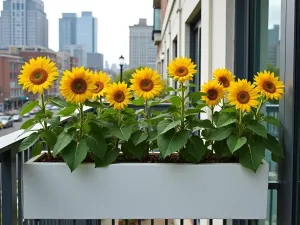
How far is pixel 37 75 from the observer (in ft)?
4.34

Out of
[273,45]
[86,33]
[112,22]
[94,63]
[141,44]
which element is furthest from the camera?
[112,22]

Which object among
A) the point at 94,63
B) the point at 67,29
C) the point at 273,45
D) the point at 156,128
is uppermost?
the point at 67,29

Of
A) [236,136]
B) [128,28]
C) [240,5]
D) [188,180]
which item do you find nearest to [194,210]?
[188,180]

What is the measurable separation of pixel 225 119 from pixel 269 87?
0.65 feet

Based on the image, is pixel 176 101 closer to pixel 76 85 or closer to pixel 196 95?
pixel 196 95

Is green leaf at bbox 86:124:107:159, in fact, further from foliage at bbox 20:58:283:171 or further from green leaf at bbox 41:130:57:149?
green leaf at bbox 41:130:57:149

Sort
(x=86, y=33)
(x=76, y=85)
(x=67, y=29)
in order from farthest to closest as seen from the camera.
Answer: (x=67, y=29)
(x=86, y=33)
(x=76, y=85)

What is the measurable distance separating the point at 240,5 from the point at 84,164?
5.04ft

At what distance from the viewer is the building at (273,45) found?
1.78 meters

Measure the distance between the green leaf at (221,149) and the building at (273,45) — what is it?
561 millimetres

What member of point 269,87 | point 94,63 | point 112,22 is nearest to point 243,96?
point 269,87

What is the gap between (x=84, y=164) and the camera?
135 centimetres

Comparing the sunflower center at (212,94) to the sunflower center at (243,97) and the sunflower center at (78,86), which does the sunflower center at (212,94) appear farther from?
the sunflower center at (78,86)

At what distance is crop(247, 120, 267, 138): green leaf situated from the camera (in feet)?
4.32
